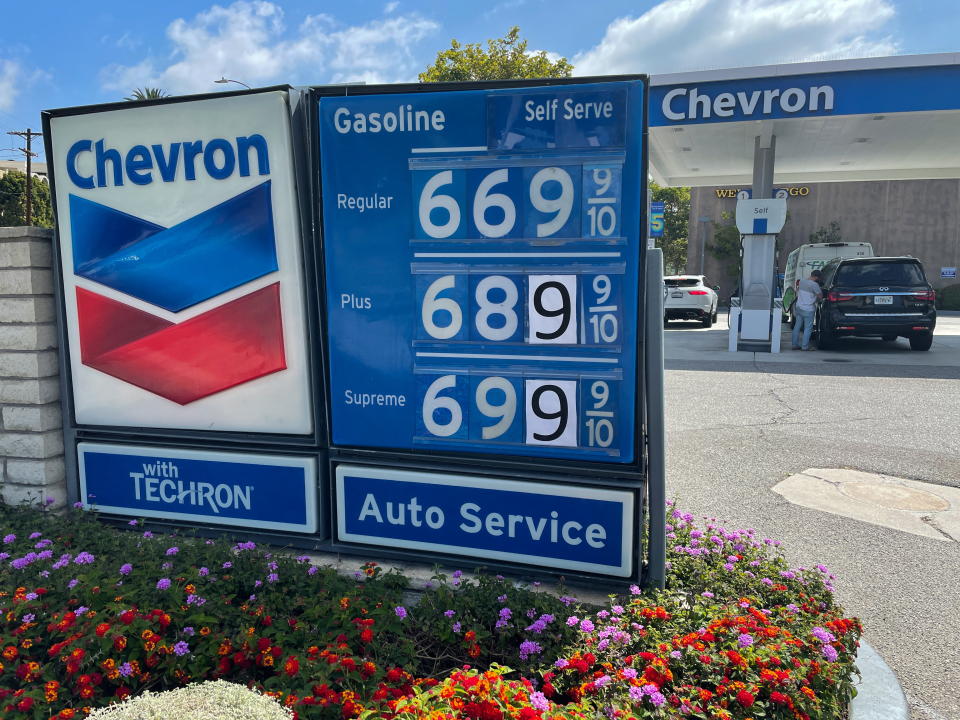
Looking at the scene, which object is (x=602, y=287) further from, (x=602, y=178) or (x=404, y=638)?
(x=404, y=638)

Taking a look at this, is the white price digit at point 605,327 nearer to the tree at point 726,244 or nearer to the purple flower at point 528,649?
the purple flower at point 528,649

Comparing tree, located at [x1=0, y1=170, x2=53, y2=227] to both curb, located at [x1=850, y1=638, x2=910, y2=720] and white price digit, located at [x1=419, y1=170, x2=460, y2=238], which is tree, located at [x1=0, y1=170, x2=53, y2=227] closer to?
white price digit, located at [x1=419, y1=170, x2=460, y2=238]

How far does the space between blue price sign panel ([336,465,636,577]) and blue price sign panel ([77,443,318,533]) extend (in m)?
0.29

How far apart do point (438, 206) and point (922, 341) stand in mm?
14092

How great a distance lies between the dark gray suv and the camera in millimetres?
13852

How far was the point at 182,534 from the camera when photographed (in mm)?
4293

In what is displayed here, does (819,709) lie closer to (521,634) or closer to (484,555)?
(521,634)

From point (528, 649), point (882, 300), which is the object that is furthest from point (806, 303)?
point (528, 649)

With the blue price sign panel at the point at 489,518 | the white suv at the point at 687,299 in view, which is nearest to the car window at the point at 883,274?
the white suv at the point at 687,299

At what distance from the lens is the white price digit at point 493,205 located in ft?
11.7

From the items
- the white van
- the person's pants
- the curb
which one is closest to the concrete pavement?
the curb

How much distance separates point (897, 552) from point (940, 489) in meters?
1.69

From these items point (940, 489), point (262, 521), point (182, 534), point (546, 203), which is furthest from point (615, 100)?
point (940, 489)

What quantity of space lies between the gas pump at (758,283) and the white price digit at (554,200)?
40.6 feet
